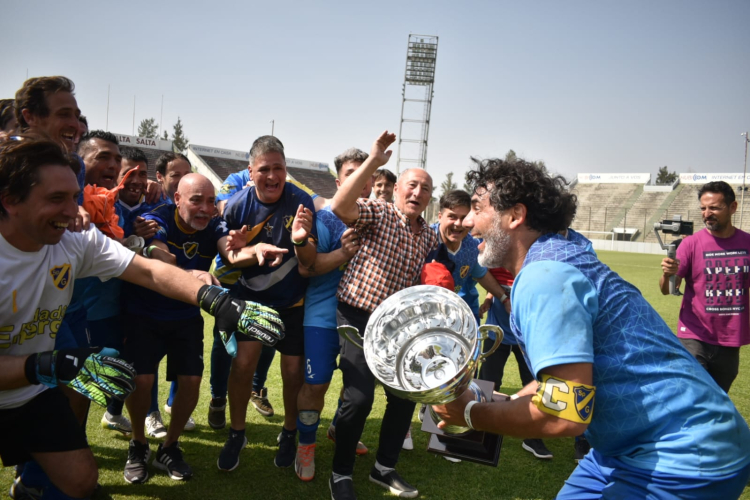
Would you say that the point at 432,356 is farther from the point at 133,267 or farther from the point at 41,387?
the point at 41,387

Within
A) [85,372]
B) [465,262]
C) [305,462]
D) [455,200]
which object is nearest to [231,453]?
[305,462]

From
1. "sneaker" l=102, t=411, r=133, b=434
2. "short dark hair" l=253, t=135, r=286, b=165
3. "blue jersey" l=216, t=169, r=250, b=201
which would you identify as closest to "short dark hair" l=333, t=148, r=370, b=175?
"blue jersey" l=216, t=169, r=250, b=201

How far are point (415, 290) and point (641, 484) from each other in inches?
43.9

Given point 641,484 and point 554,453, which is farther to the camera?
point 554,453

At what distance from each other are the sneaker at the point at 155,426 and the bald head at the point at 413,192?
2.69 meters

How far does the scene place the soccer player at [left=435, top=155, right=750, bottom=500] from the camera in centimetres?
165

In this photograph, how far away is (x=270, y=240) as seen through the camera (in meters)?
3.66

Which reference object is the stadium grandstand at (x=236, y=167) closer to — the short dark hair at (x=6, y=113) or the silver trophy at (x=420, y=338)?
the short dark hair at (x=6, y=113)

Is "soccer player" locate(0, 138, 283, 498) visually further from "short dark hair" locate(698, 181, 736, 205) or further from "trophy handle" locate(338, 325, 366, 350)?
"short dark hair" locate(698, 181, 736, 205)

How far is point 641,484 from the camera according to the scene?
177cm

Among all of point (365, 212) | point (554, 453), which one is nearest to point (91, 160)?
point (365, 212)

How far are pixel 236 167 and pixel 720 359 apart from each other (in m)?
45.4

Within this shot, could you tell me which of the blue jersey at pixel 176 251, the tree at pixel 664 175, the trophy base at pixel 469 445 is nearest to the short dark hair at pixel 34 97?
the blue jersey at pixel 176 251

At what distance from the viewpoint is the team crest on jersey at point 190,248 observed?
3.58 metres
